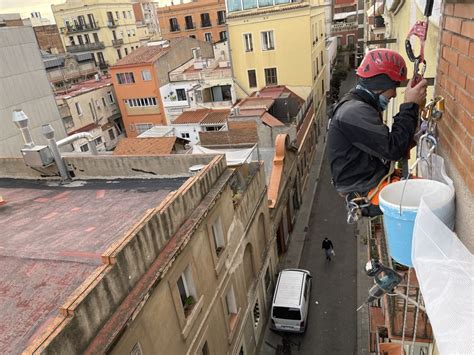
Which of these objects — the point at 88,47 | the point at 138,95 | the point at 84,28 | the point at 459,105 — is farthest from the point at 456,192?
the point at 84,28

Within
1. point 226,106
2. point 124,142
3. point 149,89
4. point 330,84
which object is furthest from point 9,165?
point 330,84

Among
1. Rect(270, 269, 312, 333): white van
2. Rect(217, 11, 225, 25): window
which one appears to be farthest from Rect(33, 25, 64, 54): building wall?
Rect(270, 269, 312, 333): white van

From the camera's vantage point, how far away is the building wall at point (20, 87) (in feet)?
73.4

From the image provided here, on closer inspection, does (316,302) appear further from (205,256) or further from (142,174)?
(142,174)

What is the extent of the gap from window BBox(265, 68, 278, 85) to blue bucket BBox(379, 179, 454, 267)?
1140 inches

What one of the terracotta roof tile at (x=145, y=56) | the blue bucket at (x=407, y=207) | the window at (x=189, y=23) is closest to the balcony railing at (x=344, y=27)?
the window at (x=189, y=23)

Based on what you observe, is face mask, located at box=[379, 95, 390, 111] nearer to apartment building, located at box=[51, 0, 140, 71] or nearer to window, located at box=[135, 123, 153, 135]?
window, located at box=[135, 123, 153, 135]

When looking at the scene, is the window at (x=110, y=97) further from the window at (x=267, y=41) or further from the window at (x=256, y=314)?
the window at (x=256, y=314)

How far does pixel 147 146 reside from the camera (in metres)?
20.8

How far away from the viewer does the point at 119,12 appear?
50.7 meters

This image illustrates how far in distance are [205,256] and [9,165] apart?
910 cm

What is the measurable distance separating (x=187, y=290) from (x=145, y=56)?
3026cm

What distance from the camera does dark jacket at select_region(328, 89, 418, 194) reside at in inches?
136

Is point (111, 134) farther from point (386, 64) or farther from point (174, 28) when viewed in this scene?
point (386, 64)
